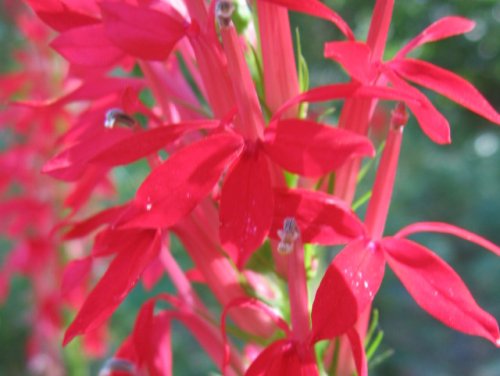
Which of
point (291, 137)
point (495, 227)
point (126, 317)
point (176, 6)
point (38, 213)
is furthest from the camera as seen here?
point (495, 227)

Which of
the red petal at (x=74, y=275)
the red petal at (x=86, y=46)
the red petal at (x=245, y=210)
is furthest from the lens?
the red petal at (x=74, y=275)

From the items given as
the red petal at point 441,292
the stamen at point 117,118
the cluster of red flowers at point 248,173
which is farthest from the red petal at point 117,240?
the red petal at point 441,292

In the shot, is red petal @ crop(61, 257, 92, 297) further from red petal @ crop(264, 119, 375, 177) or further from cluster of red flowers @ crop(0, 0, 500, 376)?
red petal @ crop(264, 119, 375, 177)

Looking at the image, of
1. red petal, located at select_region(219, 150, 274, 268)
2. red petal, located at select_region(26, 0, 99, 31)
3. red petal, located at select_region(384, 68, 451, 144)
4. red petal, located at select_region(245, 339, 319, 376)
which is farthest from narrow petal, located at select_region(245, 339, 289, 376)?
red petal, located at select_region(26, 0, 99, 31)

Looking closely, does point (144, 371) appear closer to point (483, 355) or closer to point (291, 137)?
point (291, 137)

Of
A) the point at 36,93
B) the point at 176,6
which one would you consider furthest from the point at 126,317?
the point at 176,6

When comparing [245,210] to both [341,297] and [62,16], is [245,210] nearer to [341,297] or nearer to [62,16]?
[341,297]

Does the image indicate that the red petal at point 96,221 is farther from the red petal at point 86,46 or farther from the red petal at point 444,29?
the red petal at point 444,29
